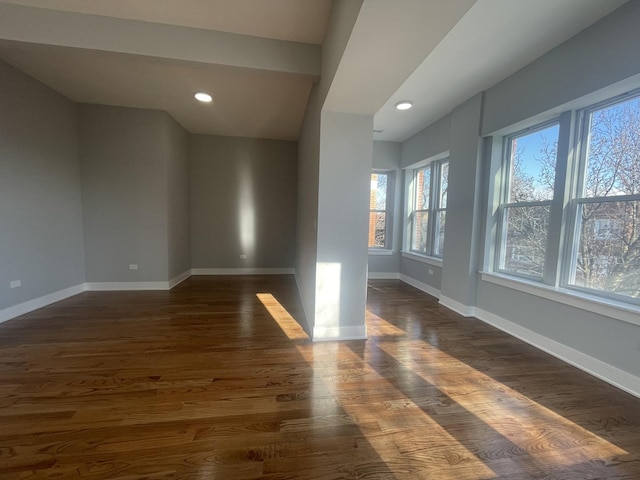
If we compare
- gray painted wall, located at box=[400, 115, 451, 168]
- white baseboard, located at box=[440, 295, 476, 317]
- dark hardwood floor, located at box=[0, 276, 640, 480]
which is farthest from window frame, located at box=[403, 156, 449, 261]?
dark hardwood floor, located at box=[0, 276, 640, 480]

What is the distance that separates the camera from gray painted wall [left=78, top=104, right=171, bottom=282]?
13.1 feet

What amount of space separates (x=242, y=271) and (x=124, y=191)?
8.20 feet

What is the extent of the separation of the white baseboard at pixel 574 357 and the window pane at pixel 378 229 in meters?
2.65

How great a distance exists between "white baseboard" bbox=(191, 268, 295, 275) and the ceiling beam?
158 inches

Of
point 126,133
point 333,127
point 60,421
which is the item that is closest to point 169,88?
point 126,133

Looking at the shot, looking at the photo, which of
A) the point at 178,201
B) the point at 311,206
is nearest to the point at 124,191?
the point at 178,201

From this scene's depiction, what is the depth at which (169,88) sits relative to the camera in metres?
3.35

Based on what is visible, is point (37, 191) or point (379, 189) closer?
point (37, 191)

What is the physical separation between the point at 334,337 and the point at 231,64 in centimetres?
273

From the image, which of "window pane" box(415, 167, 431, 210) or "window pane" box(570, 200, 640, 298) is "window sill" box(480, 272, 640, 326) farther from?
"window pane" box(415, 167, 431, 210)

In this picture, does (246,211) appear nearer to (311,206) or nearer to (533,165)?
(311,206)

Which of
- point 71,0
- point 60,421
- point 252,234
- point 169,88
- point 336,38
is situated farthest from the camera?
point 252,234

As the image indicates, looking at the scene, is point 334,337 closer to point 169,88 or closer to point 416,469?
point 416,469

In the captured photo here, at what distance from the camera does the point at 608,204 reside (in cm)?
216
